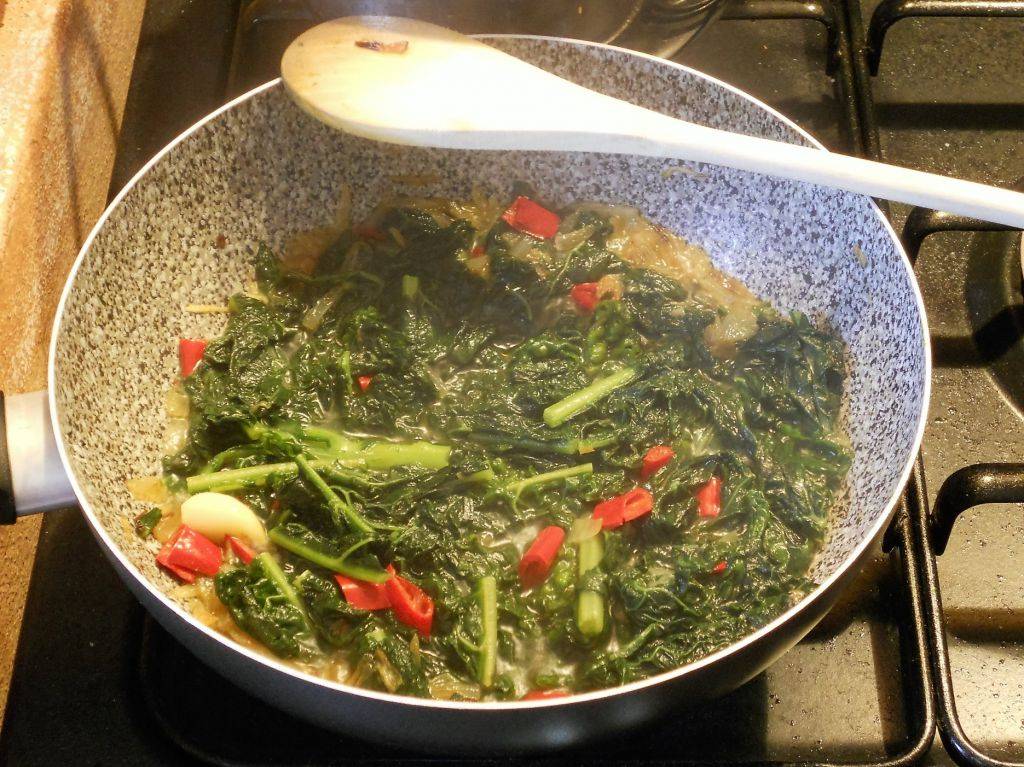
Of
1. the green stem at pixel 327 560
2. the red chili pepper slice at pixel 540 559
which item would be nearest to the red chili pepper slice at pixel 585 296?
the red chili pepper slice at pixel 540 559

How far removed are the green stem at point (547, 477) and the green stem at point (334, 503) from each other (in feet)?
1.02

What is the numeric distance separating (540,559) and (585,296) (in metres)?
0.73

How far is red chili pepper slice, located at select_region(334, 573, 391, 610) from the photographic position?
178 centimetres

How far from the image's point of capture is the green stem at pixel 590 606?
67.5 inches

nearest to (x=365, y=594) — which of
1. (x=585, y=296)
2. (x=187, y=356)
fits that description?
(x=187, y=356)

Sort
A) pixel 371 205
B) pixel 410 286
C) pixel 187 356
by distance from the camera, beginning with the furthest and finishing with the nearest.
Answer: pixel 371 205, pixel 410 286, pixel 187 356

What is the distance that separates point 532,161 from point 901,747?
1.55 meters

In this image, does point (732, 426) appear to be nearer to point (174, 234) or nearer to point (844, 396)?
point (844, 396)

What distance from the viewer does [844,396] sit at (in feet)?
6.55

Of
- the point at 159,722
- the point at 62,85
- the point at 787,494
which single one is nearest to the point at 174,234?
the point at 62,85

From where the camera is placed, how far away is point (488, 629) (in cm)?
171

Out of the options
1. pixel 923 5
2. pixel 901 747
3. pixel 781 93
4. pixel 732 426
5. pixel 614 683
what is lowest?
pixel 901 747

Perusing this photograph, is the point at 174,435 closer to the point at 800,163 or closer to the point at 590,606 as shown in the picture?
the point at 590,606

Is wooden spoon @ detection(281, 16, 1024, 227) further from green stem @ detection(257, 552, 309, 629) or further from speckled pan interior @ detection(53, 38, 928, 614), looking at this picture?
green stem @ detection(257, 552, 309, 629)
